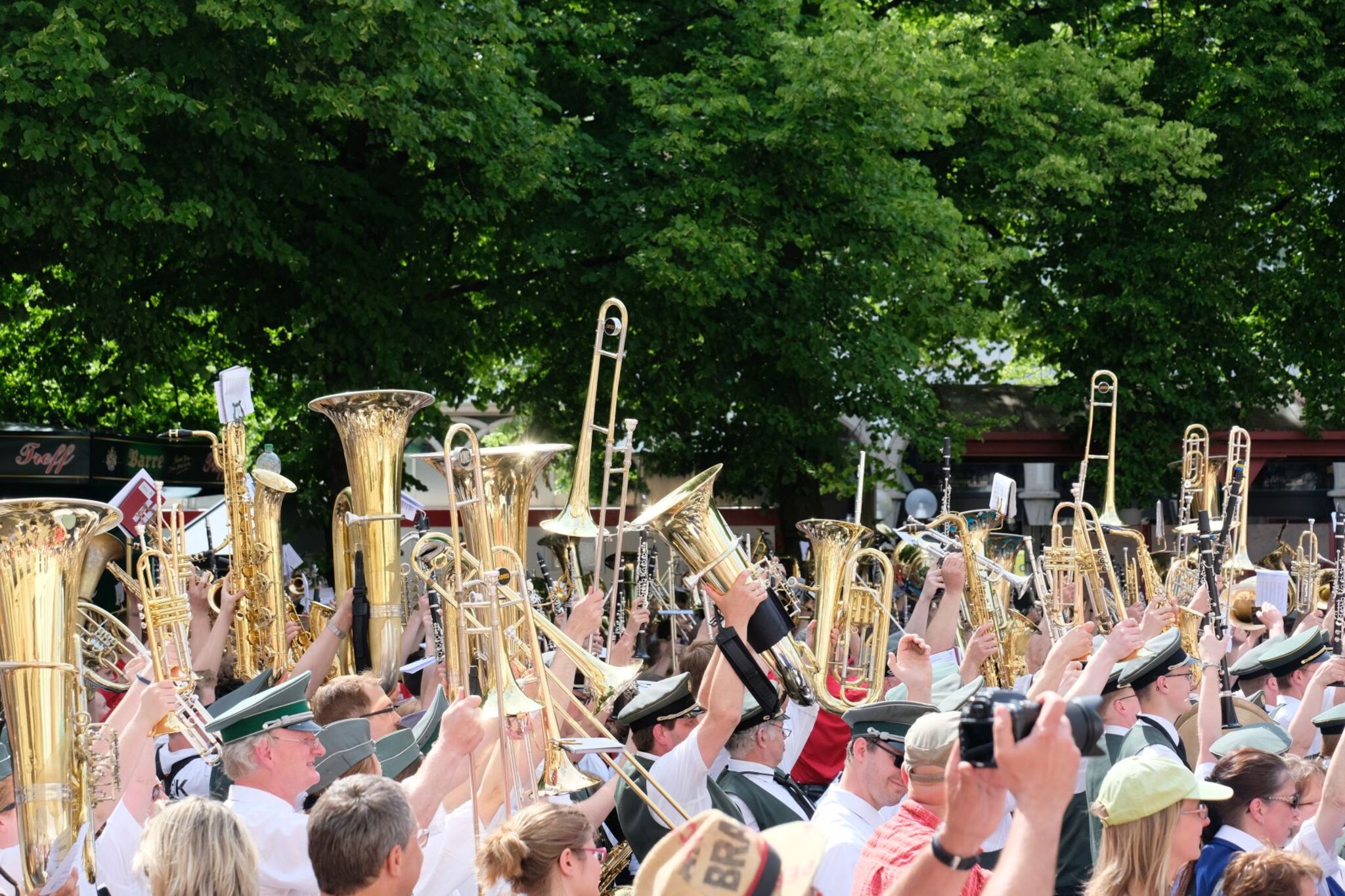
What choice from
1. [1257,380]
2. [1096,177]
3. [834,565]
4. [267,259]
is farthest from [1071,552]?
[1257,380]

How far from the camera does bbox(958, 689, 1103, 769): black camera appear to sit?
2.62 metres

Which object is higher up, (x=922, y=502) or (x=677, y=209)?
(x=677, y=209)

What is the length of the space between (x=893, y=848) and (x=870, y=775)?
3.08ft

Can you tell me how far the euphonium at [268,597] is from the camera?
8.23 m

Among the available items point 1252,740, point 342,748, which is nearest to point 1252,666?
point 1252,740

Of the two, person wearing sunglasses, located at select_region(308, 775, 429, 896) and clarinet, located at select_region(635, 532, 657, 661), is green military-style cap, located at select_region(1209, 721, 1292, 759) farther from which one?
clarinet, located at select_region(635, 532, 657, 661)

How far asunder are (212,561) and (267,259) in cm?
435

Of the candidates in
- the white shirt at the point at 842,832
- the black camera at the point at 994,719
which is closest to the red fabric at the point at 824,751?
the white shirt at the point at 842,832

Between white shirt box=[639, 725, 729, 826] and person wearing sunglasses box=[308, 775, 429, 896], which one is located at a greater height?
person wearing sunglasses box=[308, 775, 429, 896]

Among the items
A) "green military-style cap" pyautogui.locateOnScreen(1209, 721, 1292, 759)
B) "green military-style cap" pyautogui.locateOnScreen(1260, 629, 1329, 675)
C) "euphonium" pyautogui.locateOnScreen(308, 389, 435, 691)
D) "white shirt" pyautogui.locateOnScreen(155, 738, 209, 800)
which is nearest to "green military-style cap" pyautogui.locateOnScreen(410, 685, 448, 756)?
"white shirt" pyautogui.locateOnScreen(155, 738, 209, 800)

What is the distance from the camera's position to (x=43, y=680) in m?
4.28

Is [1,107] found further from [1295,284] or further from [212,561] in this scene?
[1295,284]

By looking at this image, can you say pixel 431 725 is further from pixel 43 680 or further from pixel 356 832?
pixel 356 832

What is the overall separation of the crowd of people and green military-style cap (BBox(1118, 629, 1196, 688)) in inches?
0.5
